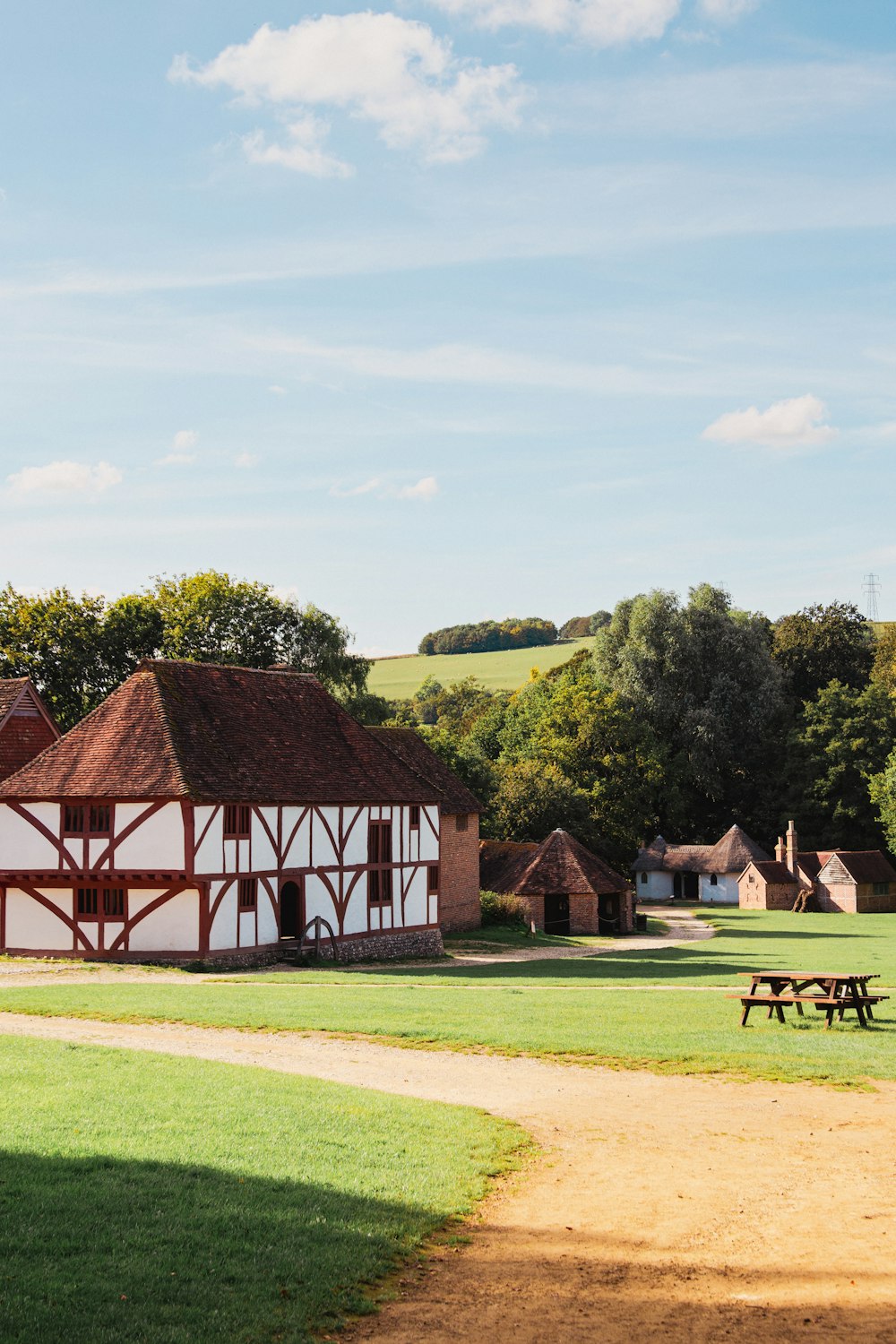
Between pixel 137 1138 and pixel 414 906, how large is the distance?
29842 mm

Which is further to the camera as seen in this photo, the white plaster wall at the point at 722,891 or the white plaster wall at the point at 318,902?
the white plaster wall at the point at 722,891

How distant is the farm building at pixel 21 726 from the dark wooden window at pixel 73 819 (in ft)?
20.4

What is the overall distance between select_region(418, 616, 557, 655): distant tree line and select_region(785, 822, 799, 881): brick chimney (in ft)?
263

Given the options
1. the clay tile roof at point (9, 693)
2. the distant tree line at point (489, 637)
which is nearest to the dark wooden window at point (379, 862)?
the clay tile roof at point (9, 693)

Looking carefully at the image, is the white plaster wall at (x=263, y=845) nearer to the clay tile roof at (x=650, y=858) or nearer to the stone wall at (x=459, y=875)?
the stone wall at (x=459, y=875)

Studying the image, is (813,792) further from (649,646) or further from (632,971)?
(632,971)

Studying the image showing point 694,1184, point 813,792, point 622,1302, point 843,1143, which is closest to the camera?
point 622,1302

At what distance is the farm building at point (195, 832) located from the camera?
3256 centimetres

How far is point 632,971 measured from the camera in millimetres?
31688

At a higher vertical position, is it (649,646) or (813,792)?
(649,646)

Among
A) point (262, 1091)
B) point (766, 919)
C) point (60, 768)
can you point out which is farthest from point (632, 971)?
point (766, 919)

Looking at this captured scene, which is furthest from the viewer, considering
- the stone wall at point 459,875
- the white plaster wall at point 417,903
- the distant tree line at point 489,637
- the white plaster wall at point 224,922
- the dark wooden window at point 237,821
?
the distant tree line at point 489,637

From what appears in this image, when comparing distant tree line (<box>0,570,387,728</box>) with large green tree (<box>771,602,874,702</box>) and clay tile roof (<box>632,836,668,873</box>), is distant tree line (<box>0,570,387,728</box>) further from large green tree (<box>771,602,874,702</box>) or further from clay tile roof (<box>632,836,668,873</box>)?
large green tree (<box>771,602,874,702</box>)

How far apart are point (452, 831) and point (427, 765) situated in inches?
106
